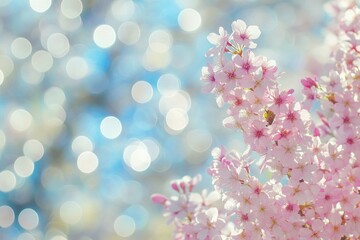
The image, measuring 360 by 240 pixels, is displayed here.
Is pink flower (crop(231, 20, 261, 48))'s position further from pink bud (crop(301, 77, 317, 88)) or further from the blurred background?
the blurred background

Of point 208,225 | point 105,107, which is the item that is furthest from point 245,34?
point 105,107

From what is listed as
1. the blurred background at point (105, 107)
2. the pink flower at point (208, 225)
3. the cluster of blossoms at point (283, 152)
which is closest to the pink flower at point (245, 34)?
the cluster of blossoms at point (283, 152)

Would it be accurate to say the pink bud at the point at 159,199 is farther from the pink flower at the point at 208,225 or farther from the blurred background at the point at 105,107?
the blurred background at the point at 105,107

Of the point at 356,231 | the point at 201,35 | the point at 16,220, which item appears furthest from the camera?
the point at 201,35

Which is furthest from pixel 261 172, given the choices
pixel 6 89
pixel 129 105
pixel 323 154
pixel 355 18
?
pixel 6 89

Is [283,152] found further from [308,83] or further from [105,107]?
[105,107]

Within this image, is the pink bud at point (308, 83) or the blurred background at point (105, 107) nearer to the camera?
the pink bud at point (308, 83)

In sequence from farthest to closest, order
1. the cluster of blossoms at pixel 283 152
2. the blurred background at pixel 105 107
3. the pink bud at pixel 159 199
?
the blurred background at pixel 105 107 → the pink bud at pixel 159 199 → the cluster of blossoms at pixel 283 152

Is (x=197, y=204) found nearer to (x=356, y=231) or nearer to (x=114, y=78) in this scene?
(x=356, y=231)
